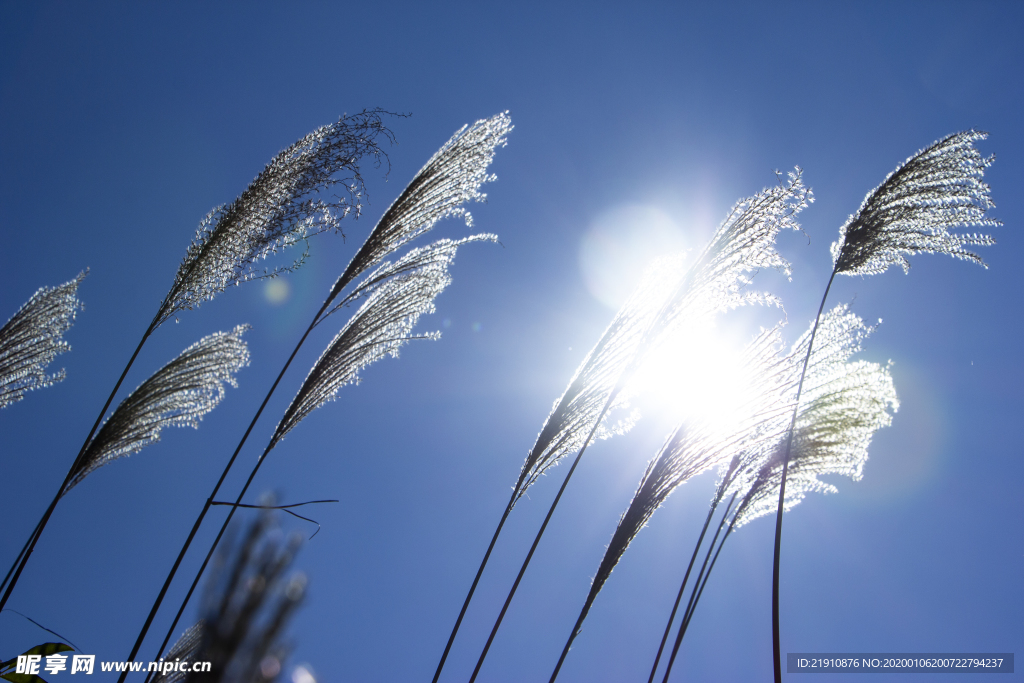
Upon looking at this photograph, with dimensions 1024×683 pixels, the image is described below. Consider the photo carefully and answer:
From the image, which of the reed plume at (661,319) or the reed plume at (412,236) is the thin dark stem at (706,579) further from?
the reed plume at (412,236)

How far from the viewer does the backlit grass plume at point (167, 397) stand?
8.43 ft

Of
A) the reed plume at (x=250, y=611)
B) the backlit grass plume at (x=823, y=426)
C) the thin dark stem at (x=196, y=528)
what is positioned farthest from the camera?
the backlit grass plume at (x=823, y=426)

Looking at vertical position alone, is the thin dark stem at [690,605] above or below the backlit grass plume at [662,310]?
below

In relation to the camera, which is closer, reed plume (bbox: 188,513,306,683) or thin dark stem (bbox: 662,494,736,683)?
reed plume (bbox: 188,513,306,683)

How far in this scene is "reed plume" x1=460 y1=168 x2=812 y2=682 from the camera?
2.07 metres

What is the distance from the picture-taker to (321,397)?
2459mm

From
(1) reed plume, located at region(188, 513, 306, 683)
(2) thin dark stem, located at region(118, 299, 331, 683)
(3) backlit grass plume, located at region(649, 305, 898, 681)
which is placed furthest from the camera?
(3) backlit grass plume, located at region(649, 305, 898, 681)

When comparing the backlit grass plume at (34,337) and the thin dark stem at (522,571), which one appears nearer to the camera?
the thin dark stem at (522,571)

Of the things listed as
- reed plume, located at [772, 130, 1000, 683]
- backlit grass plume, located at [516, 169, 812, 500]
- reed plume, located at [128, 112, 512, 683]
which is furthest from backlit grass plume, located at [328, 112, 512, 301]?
reed plume, located at [772, 130, 1000, 683]

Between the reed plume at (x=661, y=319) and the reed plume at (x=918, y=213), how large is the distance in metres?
0.36

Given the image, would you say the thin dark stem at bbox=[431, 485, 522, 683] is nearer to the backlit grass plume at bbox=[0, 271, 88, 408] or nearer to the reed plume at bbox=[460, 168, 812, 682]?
the reed plume at bbox=[460, 168, 812, 682]

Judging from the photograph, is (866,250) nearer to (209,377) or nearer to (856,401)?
(856,401)

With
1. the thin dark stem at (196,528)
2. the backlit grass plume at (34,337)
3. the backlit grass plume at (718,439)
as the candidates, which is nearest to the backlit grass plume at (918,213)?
the backlit grass plume at (718,439)

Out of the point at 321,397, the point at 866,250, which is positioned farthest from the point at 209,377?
the point at 866,250
